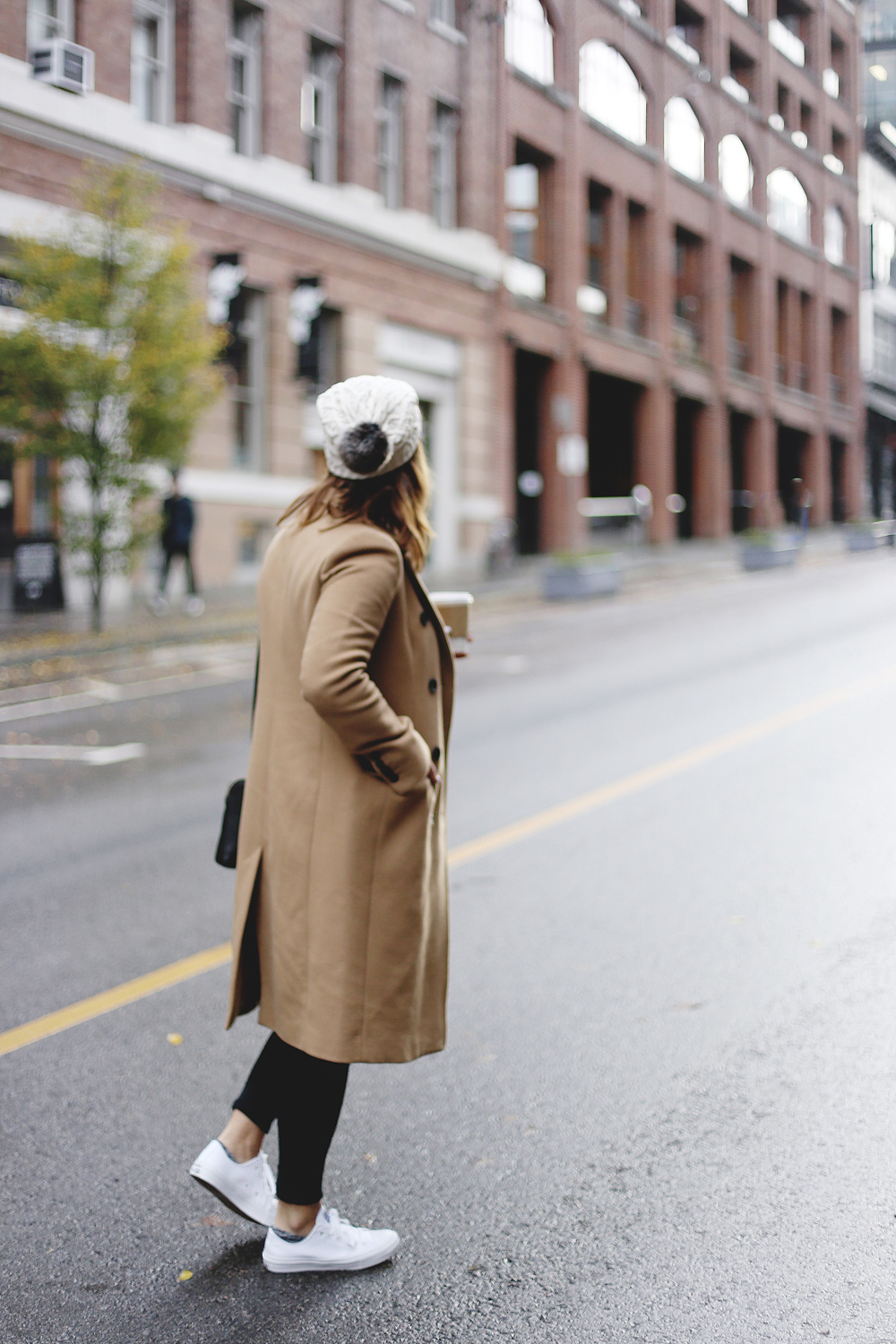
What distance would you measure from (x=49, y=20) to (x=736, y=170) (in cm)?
2926

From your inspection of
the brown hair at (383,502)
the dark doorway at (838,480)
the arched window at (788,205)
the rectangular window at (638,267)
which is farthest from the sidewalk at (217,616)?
the dark doorway at (838,480)

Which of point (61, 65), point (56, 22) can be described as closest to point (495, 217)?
point (56, 22)

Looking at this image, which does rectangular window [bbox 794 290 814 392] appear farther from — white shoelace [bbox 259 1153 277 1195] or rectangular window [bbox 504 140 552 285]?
white shoelace [bbox 259 1153 277 1195]

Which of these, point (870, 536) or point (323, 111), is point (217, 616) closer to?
point (323, 111)

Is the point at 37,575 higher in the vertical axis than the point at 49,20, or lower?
lower

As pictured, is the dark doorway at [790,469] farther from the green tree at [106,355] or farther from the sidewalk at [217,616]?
the green tree at [106,355]

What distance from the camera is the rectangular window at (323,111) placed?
1033 inches

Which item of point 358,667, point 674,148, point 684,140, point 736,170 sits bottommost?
point 358,667

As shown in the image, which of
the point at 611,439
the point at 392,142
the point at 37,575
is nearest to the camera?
the point at 37,575

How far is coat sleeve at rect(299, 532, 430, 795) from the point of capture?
8.89 ft

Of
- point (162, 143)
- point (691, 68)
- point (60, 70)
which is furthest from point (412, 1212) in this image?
point (691, 68)

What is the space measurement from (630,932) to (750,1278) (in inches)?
96.1

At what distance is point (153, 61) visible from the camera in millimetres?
22688

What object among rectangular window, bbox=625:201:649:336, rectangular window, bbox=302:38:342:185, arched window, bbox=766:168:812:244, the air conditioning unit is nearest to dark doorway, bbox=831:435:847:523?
arched window, bbox=766:168:812:244
